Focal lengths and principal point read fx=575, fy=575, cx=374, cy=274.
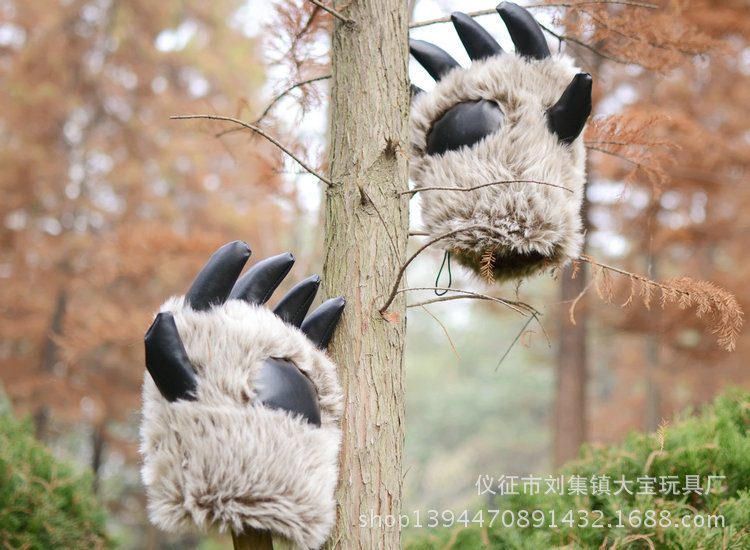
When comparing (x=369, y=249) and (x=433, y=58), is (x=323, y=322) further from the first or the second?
(x=433, y=58)

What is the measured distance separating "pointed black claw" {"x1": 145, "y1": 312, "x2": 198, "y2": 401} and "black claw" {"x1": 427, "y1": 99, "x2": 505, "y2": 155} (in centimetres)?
92

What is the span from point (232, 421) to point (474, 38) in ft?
4.31

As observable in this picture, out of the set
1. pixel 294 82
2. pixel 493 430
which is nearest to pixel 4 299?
pixel 294 82

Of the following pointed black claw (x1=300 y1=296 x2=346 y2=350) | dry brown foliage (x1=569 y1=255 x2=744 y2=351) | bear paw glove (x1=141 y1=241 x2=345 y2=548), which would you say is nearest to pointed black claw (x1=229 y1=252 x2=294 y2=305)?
bear paw glove (x1=141 y1=241 x2=345 y2=548)

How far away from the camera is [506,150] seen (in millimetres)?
1564

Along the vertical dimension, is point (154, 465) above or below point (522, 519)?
above

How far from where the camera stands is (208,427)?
121 centimetres

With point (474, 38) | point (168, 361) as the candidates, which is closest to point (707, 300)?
point (474, 38)

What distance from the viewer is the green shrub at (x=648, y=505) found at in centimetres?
167

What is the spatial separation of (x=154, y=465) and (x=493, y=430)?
14403 mm

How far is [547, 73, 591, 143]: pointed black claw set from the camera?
152cm

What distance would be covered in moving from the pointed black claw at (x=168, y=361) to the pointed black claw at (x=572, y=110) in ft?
3.75

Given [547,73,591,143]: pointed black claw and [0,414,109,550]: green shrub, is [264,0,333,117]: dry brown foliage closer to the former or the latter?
[547,73,591,143]: pointed black claw

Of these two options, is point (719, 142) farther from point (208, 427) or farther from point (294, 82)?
point (208, 427)
